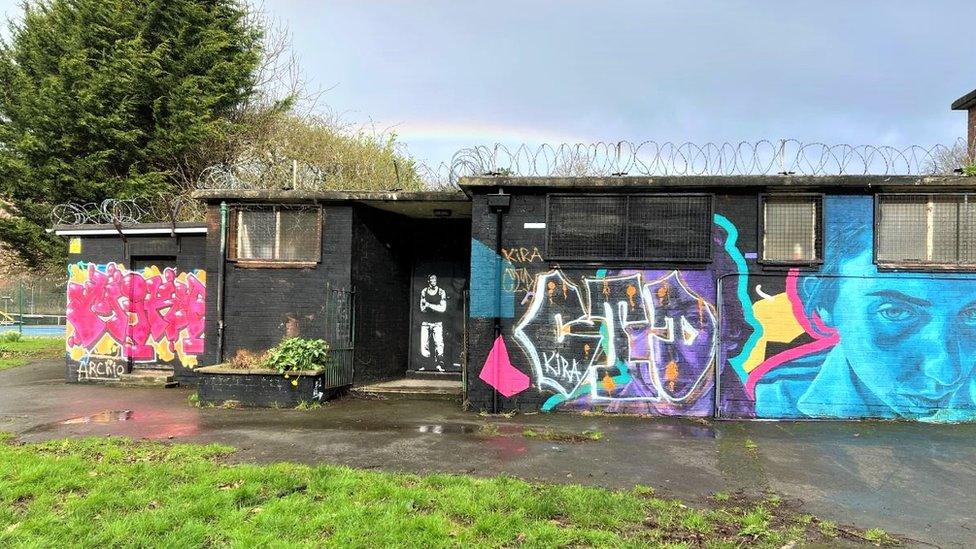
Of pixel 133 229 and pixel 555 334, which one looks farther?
pixel 133 229

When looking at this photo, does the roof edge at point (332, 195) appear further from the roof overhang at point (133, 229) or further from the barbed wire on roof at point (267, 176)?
the roof overhang at point (133, 229)

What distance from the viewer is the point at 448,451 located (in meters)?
6.62

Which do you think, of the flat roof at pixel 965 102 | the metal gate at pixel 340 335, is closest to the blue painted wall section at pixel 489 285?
the metal gate at pixel 340 335

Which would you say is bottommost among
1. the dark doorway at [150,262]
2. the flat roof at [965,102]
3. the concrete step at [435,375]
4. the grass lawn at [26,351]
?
the grass lawn at [26,351]

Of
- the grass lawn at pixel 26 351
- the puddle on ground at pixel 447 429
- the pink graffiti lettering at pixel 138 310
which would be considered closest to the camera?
the puddle on ground at pixel 447 429

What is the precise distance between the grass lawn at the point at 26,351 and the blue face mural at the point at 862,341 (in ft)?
58.1

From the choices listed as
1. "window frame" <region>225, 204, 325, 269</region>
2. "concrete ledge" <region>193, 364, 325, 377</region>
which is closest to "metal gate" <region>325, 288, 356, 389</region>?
"concrete ledge" <region>193, 364, 325, 377</region>

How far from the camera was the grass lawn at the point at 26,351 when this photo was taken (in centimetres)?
1620

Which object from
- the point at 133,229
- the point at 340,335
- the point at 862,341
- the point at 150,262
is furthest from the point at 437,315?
the point at 862,341

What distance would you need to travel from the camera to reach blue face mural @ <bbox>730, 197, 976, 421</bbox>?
8.23 meters

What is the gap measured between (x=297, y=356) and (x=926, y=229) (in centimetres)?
950

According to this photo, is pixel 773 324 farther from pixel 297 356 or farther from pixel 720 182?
pixel 297 356

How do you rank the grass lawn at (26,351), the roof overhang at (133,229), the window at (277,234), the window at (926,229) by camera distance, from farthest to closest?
the grass lawn at (26,351), the roof overhang at (133,229), the window at (277,234), the window at (926,229)

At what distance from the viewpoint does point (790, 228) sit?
855cm
